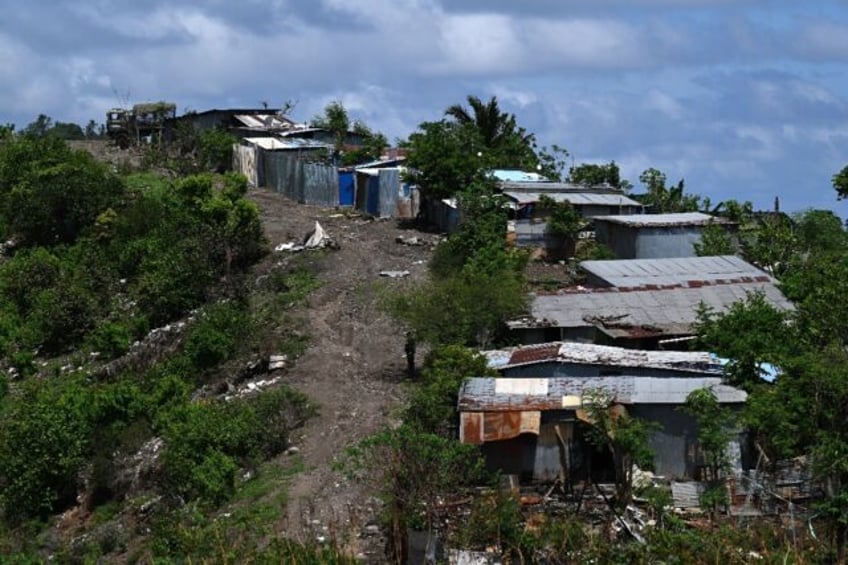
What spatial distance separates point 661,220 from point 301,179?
13513 millimetres

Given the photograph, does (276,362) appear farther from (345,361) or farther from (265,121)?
(265,121)

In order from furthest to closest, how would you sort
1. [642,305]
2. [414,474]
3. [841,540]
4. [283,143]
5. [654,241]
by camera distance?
[283,143]
[654,241]
[642,305]
[414,474]
[841,540]

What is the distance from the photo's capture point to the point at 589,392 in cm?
1611

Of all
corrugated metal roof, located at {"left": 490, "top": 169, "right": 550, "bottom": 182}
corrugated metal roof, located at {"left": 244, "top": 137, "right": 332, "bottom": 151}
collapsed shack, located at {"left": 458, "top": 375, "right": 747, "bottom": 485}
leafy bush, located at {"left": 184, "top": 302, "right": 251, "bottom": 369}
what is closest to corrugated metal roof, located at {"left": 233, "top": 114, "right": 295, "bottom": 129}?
corrugated metal roof, located at {"left": 244, "top": 137, "right": 332, "bottom": 151}

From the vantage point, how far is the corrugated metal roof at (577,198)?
29503 mm

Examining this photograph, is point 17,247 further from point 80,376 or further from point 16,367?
point 80,376

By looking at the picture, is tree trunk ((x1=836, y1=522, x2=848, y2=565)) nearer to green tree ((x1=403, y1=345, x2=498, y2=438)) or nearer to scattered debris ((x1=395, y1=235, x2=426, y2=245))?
green tree ((x1=403, y1=345, x2=498, y2=438))

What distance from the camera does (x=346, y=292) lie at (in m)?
26.7

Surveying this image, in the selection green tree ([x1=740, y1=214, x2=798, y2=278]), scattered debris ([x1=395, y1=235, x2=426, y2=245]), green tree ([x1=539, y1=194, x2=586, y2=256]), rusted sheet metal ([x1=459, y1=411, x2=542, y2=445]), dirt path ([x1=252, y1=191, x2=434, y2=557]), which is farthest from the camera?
scattered debris ([x1=395, y1=235, x2=426, y2=245])

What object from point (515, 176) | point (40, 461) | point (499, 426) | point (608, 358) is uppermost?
point (515, 176)

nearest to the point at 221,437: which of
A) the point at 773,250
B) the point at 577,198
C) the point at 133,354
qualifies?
the point at 133,354

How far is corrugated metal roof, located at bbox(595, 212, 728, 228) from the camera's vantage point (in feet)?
88.6

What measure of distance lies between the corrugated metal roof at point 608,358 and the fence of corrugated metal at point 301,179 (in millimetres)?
18558

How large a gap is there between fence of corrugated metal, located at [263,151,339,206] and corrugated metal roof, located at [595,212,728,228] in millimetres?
10425
